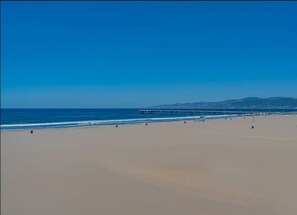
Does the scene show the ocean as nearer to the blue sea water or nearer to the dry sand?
the blue sea water

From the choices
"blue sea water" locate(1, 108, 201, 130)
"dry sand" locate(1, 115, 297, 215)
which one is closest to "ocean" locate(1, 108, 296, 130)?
"blue sea water" locate(1, 108, 201, 130)

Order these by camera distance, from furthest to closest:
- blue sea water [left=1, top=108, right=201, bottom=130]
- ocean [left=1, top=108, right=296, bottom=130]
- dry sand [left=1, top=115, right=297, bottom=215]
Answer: ocean [left=1, top=108, right=296, bottom=130] → blue sea water [left=1, top=108, right=201, bottom=130] → dry sand [left=1, top=115, right=297, bottom=215]

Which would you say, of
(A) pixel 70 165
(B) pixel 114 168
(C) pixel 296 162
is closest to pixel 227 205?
(B) pixel 114 168

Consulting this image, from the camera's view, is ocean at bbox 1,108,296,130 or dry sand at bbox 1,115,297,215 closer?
dry sand at bbox 1,115,297,215

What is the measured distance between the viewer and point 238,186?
6.71 m

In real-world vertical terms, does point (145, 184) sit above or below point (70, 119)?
below

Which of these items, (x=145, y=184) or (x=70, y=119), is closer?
(x=145, y=184)

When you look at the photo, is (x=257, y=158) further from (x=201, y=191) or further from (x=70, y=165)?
(x=70, y=165)

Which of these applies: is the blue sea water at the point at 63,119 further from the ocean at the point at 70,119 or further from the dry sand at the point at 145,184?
the dry sand at the point at 145,184

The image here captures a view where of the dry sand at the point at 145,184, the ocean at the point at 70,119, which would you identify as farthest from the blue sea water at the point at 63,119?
the dry sand at the point at 145,184

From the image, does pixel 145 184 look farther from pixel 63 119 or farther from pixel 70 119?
pixel 70 119

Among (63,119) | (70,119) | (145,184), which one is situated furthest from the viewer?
(70,119)

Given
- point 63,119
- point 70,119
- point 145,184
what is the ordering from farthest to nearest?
point 70,119, point 63,119, point 145,184

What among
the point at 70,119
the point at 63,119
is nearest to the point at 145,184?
the point at 63,119
